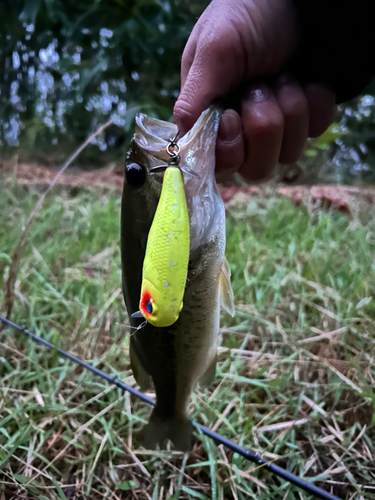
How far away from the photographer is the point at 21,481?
3.51 ft

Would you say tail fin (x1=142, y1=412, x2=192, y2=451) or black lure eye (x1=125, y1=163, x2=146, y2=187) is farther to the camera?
tail fin (x1=142, y1=412, x2=192, y2=451)

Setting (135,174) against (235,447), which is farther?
(235,447)

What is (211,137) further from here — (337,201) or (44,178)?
(44,178)

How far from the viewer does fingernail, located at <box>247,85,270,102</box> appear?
3.05ft

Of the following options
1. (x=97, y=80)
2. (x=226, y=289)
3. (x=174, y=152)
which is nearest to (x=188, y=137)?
(x=174, y=152)

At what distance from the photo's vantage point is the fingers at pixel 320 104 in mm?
1008

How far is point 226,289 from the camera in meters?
1.00

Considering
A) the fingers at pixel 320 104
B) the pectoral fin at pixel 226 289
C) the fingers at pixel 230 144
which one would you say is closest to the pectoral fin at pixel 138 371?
the pectoral fin at pixel 226 289

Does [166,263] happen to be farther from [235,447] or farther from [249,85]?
[235,447]

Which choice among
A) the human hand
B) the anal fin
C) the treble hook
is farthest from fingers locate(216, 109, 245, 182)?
the anal fin

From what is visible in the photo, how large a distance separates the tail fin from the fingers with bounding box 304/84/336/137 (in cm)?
92

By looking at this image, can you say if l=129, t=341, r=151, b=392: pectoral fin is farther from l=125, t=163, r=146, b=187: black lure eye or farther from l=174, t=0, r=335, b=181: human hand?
l=174, t=0, r=335, b=181: human hand

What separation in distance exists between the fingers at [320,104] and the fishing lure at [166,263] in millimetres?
547

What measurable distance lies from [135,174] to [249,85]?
37 centimetres
